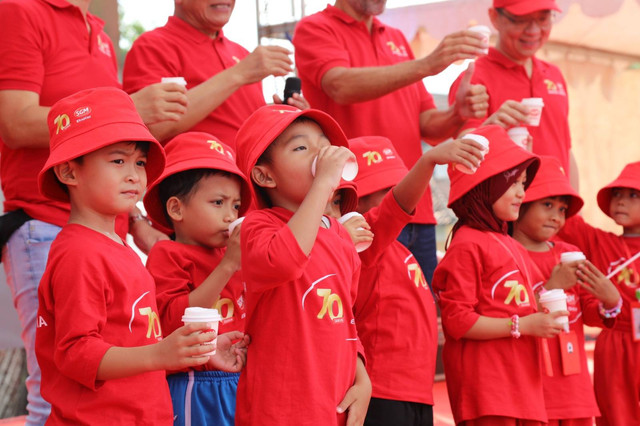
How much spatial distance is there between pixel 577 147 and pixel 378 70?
374cm

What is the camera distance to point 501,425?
2982mm

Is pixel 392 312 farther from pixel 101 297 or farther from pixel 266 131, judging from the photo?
pixel 101 297

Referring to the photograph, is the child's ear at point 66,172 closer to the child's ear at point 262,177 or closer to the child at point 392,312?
the child's ear at point 262,177

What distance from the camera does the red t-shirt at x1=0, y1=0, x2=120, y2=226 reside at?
2688mm

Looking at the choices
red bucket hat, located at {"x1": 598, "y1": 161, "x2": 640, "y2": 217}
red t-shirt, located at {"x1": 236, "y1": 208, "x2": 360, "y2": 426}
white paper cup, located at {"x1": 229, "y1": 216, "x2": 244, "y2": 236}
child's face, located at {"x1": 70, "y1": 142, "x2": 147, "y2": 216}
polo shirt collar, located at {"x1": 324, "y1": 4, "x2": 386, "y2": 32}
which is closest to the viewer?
red t-shirt, located at {"x1": 236, "y1": 208, "x2": 360, "y2": 426}

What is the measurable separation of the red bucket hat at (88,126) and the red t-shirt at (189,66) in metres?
0.90

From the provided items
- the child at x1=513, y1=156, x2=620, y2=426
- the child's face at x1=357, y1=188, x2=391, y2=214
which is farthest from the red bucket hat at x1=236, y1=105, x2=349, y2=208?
the child at x1=513, y1=156, x2=620, y2=426

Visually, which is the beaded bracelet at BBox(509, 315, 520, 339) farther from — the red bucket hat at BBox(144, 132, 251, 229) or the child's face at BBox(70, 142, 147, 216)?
the child's face at BBox(70, 142, 147, 216)

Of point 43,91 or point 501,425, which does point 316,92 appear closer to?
point 43,91

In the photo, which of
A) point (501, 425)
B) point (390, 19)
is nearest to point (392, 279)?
point (501, 425)

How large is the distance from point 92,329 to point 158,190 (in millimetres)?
881

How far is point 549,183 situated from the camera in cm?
356

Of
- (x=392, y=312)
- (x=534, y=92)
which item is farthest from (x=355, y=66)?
(x=392, y=312)

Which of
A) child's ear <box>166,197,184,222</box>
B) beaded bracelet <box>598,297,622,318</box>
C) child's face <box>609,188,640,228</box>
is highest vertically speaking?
child's ear <box>166,197,184,222</box>
